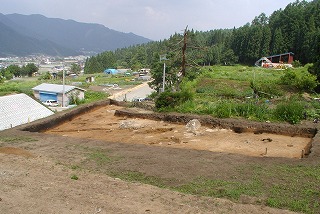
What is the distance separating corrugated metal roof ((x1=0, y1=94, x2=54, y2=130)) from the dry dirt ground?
308 cm

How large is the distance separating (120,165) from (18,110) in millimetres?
10769

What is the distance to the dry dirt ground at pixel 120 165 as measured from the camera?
207 inches

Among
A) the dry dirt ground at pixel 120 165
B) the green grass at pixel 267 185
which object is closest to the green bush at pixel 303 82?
the dry dirt ground at pixel 120 165

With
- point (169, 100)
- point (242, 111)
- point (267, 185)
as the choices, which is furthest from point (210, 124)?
point (267, 185)

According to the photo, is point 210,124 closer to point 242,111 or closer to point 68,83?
point 242,111

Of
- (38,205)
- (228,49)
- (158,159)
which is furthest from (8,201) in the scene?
(228,49)

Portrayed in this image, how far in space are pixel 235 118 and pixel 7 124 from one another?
10.4 metres

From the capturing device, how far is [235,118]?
45.2 ft

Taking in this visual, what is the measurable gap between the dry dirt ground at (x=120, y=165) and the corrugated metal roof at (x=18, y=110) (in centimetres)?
308

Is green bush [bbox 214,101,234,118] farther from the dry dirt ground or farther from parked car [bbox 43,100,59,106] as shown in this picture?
parked car [bbox 43,100,59,106]

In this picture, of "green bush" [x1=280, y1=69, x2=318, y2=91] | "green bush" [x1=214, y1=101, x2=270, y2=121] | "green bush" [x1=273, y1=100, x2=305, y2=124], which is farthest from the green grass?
"green bush" [x1=280, y1=69, x2=318, y2=91]

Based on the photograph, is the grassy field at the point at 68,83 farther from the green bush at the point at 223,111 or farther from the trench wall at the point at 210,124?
the green bush at the point at 223,111

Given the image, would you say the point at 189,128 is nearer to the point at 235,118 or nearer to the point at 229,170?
the point at 235,118

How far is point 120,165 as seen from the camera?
7.72 meters
